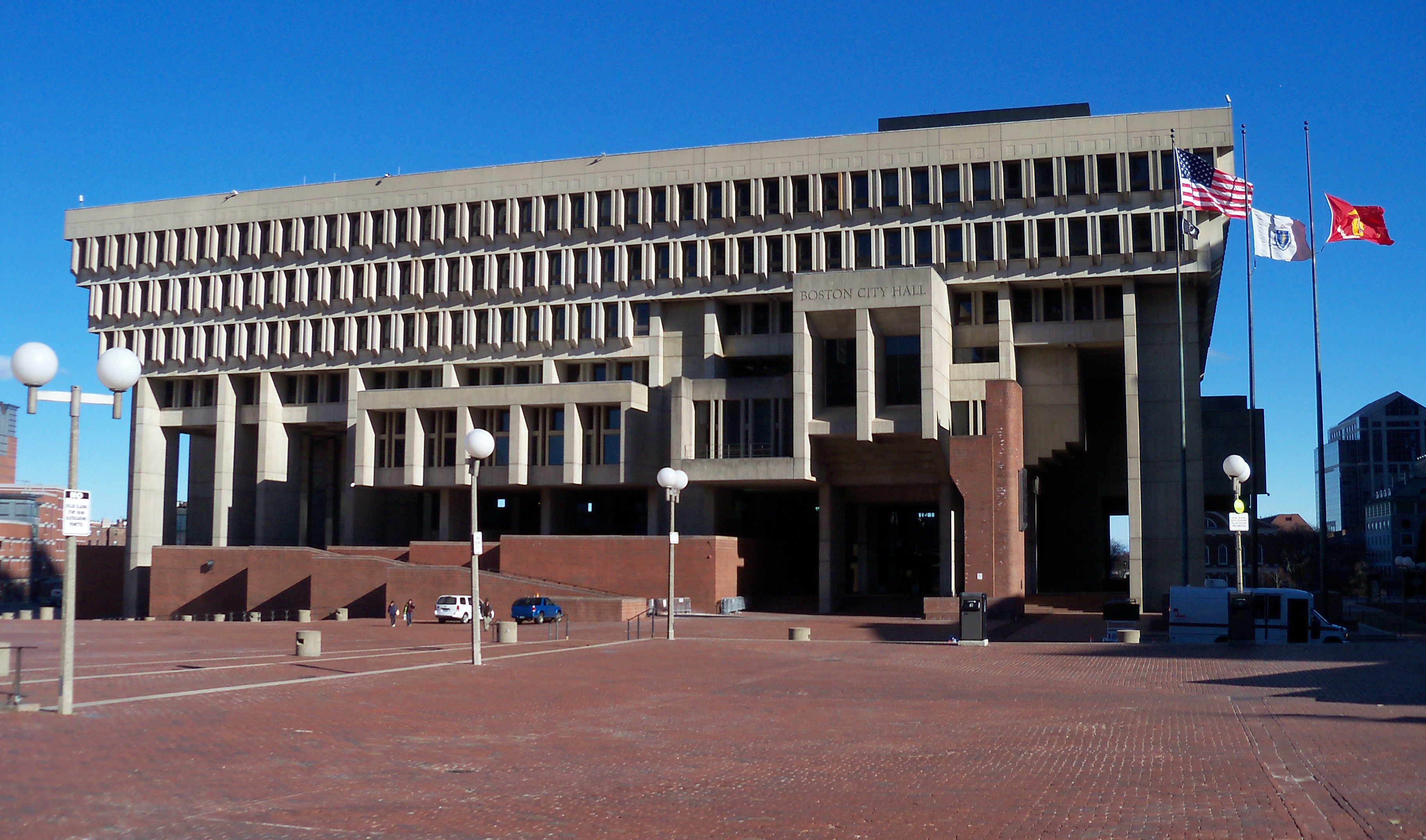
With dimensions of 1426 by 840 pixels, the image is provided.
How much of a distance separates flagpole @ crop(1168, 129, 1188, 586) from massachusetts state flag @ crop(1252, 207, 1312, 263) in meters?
3.87

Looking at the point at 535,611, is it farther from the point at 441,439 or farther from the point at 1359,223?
the point at 1359,223

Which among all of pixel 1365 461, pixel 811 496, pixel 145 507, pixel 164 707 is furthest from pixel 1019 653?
pixel 1365 461

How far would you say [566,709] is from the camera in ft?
59.3

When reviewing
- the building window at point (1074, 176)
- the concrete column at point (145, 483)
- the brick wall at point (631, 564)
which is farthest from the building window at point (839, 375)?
the concrete column at point (145, 483)

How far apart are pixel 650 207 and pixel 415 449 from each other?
59.8ft

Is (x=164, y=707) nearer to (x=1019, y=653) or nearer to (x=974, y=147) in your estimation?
(x=1019, y=653)

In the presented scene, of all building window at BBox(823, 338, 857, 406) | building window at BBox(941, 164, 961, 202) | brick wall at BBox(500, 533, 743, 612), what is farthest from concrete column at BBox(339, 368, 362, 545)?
building window at BBox(941, 164, 961, 202)

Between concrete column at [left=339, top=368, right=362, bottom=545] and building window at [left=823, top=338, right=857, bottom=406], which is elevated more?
building window at [left=823, top=338, right=857, bottom=406]

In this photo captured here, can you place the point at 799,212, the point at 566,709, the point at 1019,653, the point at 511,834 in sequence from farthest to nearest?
the point at 799,212
the point at 1019,653
the point at 566,709
the point at 511,834

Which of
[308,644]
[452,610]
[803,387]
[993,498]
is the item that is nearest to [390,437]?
[452,610]

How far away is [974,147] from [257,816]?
54.7m

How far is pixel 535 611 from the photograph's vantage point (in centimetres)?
4653

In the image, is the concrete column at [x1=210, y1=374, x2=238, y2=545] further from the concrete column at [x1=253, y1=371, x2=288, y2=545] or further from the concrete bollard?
the concrete bollard

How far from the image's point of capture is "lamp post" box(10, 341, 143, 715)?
15.3m
